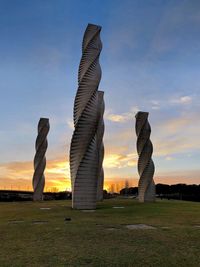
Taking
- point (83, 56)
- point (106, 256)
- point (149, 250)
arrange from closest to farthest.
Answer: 1. point (106, 256)
2. point (149, 250)
3. point (83, 56)

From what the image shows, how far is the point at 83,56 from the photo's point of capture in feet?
61.9

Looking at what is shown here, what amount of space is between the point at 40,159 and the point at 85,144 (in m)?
17.6

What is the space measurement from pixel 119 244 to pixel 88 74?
41.8 ft

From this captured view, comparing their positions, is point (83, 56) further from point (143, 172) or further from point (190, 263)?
point (190, 263)

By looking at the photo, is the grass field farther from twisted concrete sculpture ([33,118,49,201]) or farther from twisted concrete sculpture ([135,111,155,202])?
twisted concrete sculpture ([33,118,49,201])

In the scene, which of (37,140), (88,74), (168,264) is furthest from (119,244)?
(37,140)

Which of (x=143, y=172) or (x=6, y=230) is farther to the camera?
(x=143, y=172)

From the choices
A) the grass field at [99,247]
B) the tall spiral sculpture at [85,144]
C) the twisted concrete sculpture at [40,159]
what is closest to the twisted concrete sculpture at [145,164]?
the tall spiral sculpture at [85,144]

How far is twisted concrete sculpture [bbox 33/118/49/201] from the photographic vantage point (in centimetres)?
3409

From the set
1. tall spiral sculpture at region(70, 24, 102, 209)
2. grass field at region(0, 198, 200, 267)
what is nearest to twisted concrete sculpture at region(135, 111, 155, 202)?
tall spiral sculpture at region(70, 24, 102, 209)

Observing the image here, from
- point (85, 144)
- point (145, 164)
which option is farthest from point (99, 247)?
point (145, 164)

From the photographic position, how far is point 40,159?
3403 cm

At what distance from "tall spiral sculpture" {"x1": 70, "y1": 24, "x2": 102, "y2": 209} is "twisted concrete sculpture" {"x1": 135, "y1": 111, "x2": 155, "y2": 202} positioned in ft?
32.4

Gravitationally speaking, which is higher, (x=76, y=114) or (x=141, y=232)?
(x=76, y=114)
